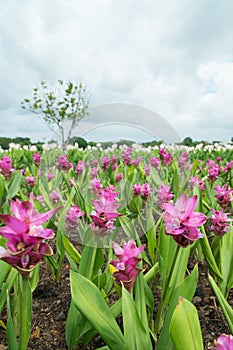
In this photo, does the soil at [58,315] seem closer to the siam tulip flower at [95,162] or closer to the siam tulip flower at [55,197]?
the siam tulip flower at [55,197]

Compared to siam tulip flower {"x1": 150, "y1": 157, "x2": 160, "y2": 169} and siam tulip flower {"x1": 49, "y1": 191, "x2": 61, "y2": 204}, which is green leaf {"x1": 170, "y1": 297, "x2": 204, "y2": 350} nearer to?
siam tulip flower {"x1": 49, "y1": 191, "x2": 61, "y2": 204}

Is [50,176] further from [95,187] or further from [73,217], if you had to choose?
[73,217]

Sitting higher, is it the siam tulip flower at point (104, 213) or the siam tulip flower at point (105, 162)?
the siam tulip flower at point (105, 162)

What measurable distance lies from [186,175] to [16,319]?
5.89ft

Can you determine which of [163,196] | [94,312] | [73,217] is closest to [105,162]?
[163,196]

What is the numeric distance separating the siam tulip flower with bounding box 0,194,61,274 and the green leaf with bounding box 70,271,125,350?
348 millimetres

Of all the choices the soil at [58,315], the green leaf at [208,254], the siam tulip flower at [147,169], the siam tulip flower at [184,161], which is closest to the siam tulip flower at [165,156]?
the siam tulip flower at [147,169]

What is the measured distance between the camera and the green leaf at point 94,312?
119 cm

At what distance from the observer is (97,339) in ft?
5.54

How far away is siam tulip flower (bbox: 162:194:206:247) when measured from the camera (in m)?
1.10

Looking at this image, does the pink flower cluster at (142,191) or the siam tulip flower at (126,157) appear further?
the siam tulip flower at (126,157)

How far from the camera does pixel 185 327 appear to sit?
3.19ft

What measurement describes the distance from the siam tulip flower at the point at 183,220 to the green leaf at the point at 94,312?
324 millimetres

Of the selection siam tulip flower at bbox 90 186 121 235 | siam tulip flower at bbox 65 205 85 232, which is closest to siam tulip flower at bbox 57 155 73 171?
siam tulip flower at bbox 65 205 85 232
